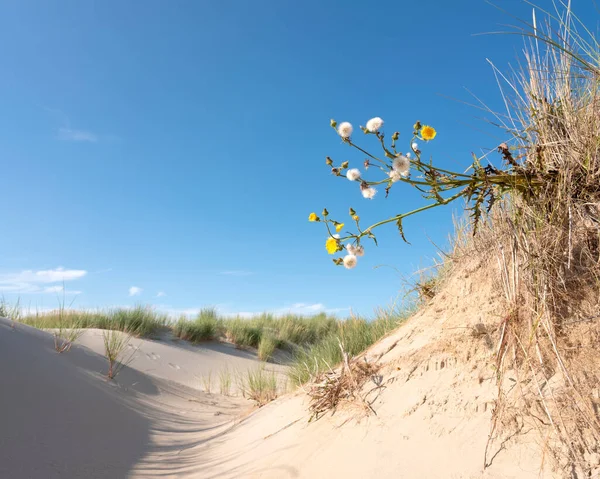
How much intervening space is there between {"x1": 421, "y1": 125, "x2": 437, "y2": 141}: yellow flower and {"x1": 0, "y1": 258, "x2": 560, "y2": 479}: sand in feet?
3.27

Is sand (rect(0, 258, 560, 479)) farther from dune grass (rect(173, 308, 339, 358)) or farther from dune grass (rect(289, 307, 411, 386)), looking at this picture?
dune grass (rect(173, 308, 339, 358))

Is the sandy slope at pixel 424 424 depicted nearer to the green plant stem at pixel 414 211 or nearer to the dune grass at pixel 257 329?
the green plant stem at pixel 414 211

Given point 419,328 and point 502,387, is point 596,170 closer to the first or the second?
point 502,387

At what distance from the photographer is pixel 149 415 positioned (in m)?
4.93

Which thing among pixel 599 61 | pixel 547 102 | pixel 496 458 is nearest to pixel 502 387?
pixel 496 458

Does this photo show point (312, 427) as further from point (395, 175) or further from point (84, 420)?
point (84, 420)

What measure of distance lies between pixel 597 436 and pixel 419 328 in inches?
55.0

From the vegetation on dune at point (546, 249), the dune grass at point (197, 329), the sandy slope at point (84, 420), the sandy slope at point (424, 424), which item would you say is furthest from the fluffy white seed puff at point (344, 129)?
the dune grass at point (197, 329)

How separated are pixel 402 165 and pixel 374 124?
0.26m

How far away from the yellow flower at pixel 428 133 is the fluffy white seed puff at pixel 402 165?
0.18 m

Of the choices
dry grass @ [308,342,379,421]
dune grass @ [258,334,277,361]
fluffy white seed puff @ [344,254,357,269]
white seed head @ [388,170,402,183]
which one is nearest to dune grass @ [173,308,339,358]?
dune grass @ [258,334,277,361]

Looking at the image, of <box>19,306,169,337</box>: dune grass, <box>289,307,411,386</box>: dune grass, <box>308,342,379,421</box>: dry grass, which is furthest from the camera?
<box>19,306,169,337</box>: dune grass

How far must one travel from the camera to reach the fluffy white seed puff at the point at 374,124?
2.15 meters

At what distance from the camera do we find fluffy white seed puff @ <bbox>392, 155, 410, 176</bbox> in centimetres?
209
